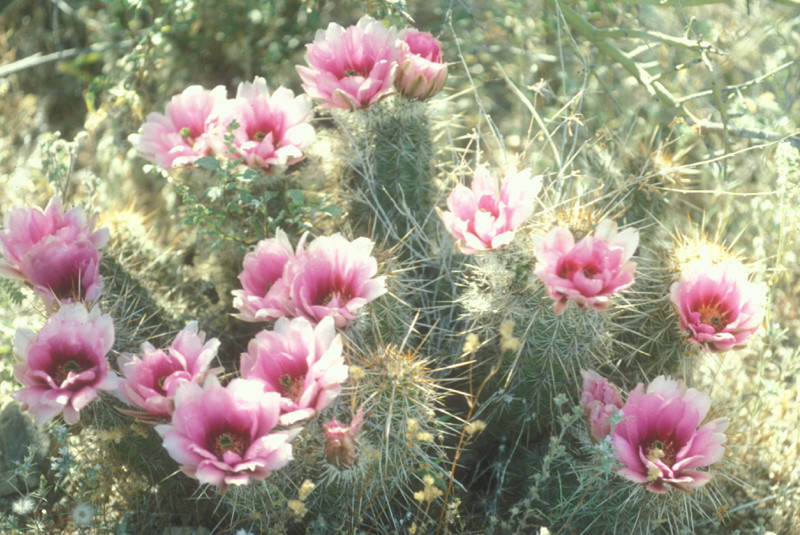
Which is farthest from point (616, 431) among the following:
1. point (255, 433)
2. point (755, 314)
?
point (255, 433)

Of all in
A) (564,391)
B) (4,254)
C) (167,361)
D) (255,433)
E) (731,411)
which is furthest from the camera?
(731,411)

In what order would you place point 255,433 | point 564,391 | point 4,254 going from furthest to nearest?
point 564,391 < point 4,254 < point 255,433

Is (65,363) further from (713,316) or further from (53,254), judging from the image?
(713,316)

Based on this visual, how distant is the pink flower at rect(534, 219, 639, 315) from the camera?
1.70m

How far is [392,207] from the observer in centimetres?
232

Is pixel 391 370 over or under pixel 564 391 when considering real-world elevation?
over

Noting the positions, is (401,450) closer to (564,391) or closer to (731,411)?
(564,391)

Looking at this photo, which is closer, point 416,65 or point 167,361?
point 167,361

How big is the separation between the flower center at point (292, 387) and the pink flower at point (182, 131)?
67cm

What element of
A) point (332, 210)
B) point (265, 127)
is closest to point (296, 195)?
point (332, 210)

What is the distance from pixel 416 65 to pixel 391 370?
2.57 ft

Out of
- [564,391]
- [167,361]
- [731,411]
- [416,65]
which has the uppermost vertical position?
[416,65]

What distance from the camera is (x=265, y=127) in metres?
2.13

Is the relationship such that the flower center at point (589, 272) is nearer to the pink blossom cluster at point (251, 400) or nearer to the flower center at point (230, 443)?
the pink blossom cluster at point (251, 400)
